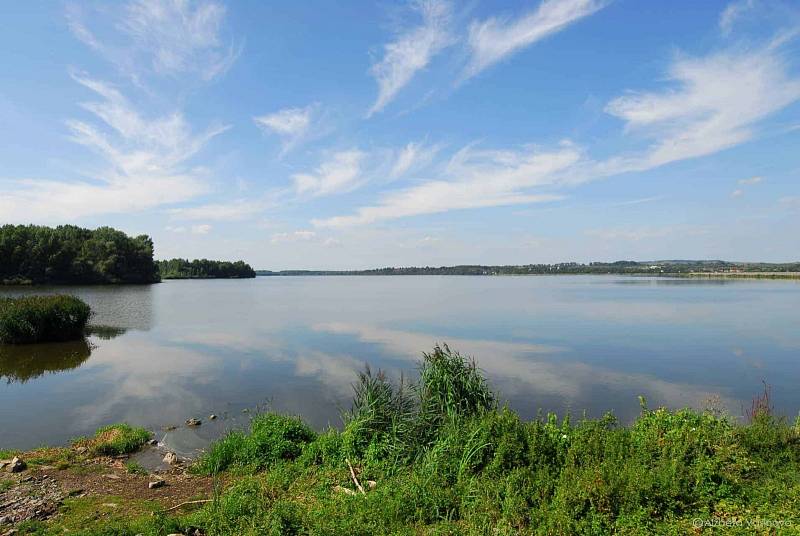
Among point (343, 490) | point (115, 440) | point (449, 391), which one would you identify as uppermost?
point (449, 391)

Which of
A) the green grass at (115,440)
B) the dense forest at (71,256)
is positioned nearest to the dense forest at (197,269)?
the dense forest at (71,256)

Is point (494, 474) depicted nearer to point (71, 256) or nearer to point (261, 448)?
point (261, 448)

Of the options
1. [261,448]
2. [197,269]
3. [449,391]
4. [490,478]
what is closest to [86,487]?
[261,448]

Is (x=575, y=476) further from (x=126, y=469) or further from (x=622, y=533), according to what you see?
(x=126, y=469)

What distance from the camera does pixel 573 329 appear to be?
3312 cm

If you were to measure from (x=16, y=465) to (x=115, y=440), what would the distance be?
7.26ft

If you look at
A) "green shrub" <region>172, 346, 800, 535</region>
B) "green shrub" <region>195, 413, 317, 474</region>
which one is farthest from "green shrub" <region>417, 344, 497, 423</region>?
"green shrub" <region>195, 413, 317, 474</region>

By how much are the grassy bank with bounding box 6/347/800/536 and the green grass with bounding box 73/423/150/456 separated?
250 centimetres

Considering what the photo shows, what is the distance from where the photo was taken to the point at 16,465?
368 inches

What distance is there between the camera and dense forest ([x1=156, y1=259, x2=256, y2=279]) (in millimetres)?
156875

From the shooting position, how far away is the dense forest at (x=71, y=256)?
8231 centimetres

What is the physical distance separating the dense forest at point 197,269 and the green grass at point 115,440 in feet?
495

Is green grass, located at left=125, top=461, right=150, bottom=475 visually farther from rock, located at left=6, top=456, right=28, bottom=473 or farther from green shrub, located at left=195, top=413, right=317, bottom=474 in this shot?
rock, located at left=6, top=456, right=28, bottom=473

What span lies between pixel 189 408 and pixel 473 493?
11.5 m
